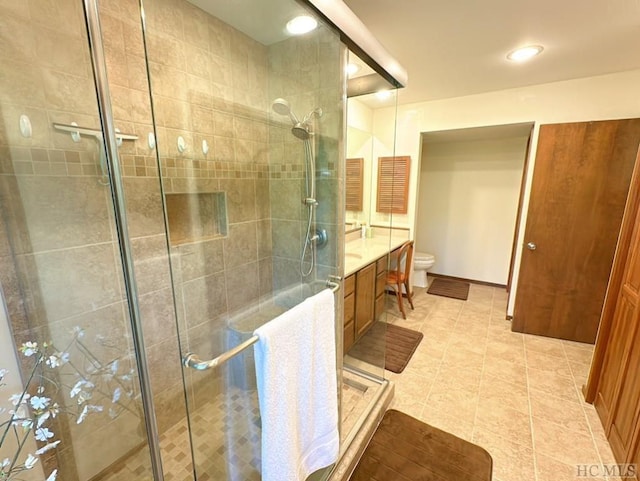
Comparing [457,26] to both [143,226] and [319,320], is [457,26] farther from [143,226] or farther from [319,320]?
[143,226]

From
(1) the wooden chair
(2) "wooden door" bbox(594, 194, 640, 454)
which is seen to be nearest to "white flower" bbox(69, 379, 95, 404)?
(1) the wooden chair

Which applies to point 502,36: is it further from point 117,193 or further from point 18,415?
point 18,415

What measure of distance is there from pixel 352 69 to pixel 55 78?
1360 millimetres

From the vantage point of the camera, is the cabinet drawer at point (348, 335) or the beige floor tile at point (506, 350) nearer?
the cabinet drawer at point (348, 335)

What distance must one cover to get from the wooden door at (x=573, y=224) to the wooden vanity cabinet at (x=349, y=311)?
6.17ft

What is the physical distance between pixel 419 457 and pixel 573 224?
242 centimetres

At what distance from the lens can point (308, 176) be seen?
1.64m

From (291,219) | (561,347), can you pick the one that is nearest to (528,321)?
(561,347)

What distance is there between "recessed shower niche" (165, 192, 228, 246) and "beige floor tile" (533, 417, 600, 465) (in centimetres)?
228

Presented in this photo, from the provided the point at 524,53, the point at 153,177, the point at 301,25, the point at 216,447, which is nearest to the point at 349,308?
the point at 216,447

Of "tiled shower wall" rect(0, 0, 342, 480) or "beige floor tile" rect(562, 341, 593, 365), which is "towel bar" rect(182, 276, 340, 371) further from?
"beige floor tile" rect(562, 341, 593, 365)

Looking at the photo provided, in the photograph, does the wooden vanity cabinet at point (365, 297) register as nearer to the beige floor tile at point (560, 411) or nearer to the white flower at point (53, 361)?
the beige floor tile at point (560, 411)

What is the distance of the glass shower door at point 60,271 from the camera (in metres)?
0.96

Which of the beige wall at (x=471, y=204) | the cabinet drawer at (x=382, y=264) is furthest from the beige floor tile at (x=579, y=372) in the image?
the beige wall at (x=471, y=204)
